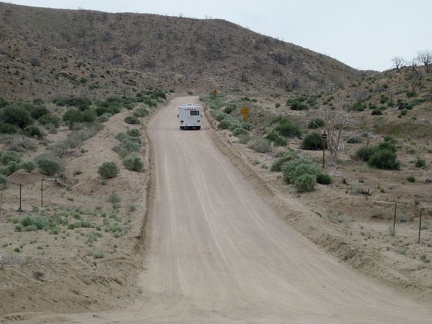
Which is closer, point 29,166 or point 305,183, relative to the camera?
point 305,183

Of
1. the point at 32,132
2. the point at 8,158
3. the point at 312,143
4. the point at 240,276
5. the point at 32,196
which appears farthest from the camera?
the point at 312,143

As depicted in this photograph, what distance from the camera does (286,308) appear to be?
506 inches

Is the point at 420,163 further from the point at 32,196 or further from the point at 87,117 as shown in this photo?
the point at 87,117

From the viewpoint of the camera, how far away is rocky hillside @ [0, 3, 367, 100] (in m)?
112

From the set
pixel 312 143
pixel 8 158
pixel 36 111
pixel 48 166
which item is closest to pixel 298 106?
pixel 312 143

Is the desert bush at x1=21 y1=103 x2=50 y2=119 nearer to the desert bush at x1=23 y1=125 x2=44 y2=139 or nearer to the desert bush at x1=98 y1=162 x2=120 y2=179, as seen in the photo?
the desert bush at x1=23 y1=125 x2=44 y2=139

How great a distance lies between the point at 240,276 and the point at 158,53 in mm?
130895

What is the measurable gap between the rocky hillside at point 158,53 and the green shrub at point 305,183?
79276 mm

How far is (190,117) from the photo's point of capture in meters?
57.5

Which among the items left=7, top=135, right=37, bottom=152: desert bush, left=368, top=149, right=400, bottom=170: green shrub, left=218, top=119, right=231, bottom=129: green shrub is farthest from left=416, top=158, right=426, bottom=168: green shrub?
left=7, top=135, right=37, bottom=152: desert bush

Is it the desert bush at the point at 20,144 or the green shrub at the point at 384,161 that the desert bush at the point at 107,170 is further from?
the green shrub at the point at 384,161

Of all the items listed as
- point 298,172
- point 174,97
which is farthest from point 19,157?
point 174,97

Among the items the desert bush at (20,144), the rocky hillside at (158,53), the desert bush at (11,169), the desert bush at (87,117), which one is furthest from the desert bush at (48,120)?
the rocky hillside at (158,53)

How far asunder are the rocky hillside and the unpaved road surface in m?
82.4
